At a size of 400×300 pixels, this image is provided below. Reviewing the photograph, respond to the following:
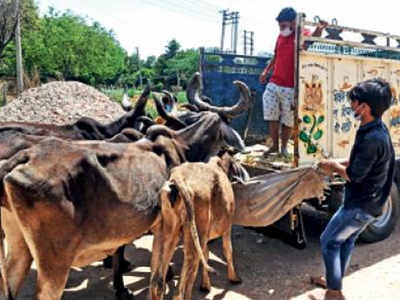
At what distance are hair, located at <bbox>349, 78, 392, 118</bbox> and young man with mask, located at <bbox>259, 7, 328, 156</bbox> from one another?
202cm

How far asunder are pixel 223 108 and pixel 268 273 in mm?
1982

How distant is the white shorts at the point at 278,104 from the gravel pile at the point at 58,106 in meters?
4.90

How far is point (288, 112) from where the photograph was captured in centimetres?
562

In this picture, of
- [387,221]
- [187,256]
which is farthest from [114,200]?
[387,221]

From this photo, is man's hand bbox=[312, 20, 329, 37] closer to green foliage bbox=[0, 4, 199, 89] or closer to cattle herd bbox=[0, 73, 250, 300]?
cattle herd bbox=[0, 73, 250, 300]

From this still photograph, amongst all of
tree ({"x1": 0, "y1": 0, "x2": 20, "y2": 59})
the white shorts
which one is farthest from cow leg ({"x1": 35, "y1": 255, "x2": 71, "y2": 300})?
tree ({"x1": 0, "y1": 0, "x2": 20, "y2": 59})

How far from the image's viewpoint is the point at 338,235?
148 inches

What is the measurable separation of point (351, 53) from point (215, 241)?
293 cm

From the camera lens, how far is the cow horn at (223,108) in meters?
5.23

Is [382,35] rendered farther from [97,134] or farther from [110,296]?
[110,296]

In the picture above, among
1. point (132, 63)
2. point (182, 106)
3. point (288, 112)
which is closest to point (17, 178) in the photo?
point (182, 106)

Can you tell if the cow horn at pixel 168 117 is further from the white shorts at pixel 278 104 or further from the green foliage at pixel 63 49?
the green foliage at pixel 63 49

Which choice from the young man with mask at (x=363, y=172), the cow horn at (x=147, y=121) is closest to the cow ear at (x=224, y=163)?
the cow horn at (x=147, y=121)

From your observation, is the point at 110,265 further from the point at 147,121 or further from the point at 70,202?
the point at 70,202
